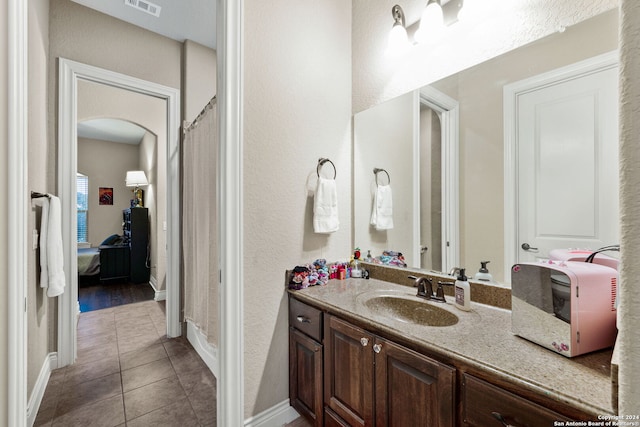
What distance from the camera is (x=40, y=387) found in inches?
73.7

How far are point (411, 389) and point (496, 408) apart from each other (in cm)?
29

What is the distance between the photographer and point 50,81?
222 cm

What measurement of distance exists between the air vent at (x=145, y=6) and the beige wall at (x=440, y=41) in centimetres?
171

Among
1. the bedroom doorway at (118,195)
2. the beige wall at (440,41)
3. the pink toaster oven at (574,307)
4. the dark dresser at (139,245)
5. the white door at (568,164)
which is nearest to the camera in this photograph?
the pink toaster oven at (574,307)

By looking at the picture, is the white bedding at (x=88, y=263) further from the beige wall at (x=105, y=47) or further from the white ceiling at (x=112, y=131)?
the beige wall at (x=105, y=47)

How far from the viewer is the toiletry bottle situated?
4.01 ft

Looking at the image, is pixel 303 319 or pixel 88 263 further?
pixel 88 263

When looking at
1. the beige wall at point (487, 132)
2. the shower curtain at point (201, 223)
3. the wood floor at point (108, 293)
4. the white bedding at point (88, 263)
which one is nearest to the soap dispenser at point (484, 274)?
the beige wall at point (487, 132)

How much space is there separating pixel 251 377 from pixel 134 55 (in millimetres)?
2951

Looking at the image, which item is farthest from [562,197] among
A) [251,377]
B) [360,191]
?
[251,377]

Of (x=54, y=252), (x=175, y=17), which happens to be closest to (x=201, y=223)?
(x=54, y=252)

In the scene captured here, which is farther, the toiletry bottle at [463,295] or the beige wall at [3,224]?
the toiletry bottle at [463,295]

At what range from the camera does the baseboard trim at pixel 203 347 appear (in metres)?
2.18

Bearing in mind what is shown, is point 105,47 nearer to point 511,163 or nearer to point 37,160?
point 37,160
